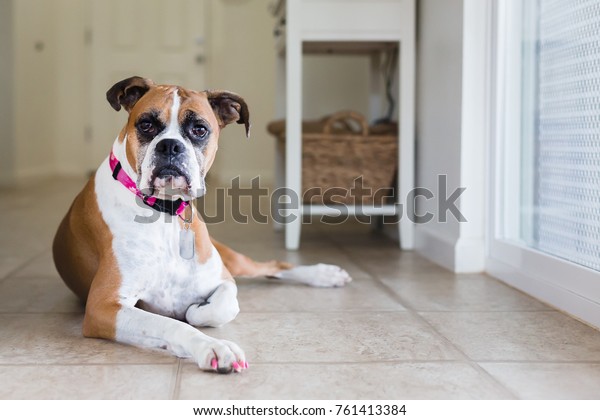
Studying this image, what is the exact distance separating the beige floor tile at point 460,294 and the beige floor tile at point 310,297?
7 centimetres

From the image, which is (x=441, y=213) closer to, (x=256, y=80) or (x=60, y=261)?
(x=60, y=261)

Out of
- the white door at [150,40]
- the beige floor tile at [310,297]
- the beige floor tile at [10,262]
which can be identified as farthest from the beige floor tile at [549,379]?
the white door at [150,40]

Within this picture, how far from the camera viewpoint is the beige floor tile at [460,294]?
1853mm

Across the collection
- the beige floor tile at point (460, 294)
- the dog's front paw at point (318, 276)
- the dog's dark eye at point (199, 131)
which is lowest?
the beige floor tile at point (460, 294)

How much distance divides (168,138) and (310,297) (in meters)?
0.68

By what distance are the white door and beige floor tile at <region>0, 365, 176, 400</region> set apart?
18.5 ft

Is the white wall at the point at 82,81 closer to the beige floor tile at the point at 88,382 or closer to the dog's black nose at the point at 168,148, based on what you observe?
the dog's black nose at the point at 168,148

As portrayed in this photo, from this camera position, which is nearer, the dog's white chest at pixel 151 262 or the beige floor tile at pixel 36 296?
the dog's white chest at pixel 151 262

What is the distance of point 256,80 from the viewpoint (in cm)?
664

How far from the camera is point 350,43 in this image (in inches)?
118

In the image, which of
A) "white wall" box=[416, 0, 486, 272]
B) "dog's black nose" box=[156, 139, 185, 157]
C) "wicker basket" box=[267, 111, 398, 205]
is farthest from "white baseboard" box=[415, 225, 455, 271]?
"dog's black nose" box=[156, 139, 185, 157]

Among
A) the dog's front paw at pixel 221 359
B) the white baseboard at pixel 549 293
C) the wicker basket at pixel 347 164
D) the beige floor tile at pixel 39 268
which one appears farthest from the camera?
the wicker basket at pixel 347 164
